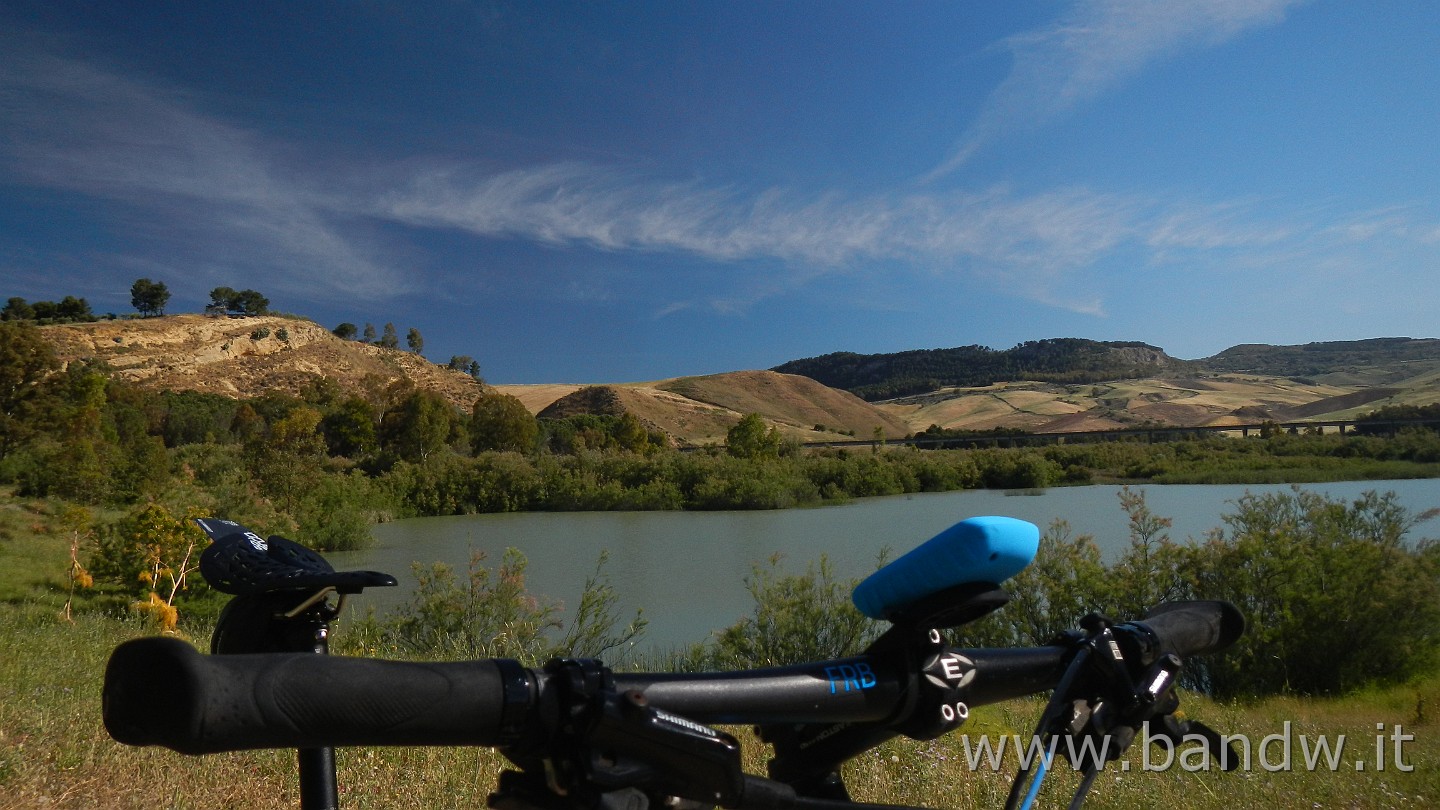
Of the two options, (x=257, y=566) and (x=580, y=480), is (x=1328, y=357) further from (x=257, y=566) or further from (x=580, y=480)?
(x=257, y=566)

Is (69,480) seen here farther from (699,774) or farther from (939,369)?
(939,369)

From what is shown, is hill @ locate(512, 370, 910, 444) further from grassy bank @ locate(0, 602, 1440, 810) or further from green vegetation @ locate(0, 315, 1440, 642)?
grassy bank @ locate(0, 602, 1440, 810)

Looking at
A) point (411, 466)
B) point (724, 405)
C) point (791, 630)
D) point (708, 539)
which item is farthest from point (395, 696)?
point (724, 405)

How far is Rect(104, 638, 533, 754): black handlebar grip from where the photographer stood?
20.0 inches

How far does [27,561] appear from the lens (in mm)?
13188

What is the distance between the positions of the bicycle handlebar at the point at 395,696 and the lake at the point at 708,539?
10074 millimetres

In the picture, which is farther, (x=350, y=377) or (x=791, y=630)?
(x=350, y=377)

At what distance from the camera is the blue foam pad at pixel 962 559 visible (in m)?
0.80

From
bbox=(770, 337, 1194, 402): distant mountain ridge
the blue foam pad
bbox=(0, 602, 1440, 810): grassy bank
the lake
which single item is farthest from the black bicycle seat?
bbox=(770, 337, 1194, 402): distant mountain ridge

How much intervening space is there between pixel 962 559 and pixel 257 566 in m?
0.84

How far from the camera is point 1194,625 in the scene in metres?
1.15

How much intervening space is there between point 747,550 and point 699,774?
57.0ft

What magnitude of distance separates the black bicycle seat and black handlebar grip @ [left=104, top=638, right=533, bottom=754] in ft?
1.46

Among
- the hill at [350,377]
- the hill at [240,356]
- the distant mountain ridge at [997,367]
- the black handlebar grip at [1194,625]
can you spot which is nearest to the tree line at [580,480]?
the black handlebar grip at [1194,625]
